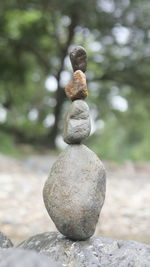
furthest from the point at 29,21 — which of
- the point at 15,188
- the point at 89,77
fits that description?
the point at 15,188

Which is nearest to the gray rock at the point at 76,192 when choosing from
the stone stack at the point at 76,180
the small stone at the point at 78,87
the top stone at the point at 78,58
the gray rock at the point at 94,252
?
the stone stack at the point at 76,180

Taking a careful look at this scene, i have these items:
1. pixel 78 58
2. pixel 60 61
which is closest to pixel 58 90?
pixel 60 61

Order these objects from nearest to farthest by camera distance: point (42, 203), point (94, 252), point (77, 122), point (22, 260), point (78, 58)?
1. point (22, 260)
2. point (94, 252)
3. point (77, 122)
4. point (78, 58)
5. point (42, 203)

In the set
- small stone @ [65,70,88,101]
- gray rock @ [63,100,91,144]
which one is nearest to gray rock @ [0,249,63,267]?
gray rock @ [63,100,91,144]

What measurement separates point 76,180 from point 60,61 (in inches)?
421

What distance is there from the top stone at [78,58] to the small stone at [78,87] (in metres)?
0.11

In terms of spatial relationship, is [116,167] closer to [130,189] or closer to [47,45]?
[130,189]

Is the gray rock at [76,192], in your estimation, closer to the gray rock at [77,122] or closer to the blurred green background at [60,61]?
the gray rock at [77,122]

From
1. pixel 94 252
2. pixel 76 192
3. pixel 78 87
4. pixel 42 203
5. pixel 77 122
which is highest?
pixel 78 87

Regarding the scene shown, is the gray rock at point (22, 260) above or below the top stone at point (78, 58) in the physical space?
below

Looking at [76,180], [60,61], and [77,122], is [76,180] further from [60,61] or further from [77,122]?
[60,61]

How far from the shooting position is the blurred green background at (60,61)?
40.7ft

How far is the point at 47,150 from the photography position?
15117mm

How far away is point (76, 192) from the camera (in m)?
4.54
